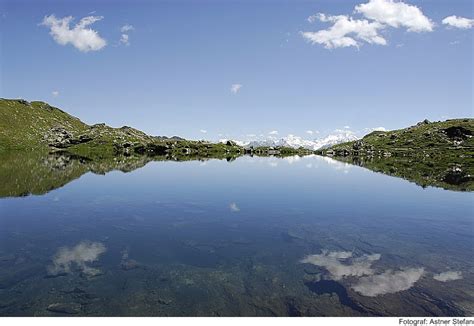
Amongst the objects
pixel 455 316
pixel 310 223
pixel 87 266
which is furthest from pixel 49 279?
pixel 310 223

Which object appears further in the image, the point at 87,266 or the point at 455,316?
the point at 87,266

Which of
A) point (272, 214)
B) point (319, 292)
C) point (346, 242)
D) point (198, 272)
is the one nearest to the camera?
point (319, 292)

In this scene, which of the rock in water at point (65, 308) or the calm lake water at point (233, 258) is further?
the calm lake water at point (233, 258)

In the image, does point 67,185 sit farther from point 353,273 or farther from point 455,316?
point 455,316

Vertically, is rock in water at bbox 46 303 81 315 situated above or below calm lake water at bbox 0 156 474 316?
below

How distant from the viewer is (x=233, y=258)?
28.1 m

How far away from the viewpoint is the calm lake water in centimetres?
2022

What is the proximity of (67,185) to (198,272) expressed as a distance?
55.9 metres

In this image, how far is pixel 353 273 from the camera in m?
25.1

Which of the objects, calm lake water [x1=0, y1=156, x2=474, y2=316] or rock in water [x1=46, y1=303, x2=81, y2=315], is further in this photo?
calm lake water [x1=0, y1=156, x2=474, y2=316]

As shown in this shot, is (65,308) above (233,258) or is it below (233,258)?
below

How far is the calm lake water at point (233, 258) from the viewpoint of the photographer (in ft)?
66.3

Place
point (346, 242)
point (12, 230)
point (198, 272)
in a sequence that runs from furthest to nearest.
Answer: point (12, 230) → point (346, 242) → point (198, 272)

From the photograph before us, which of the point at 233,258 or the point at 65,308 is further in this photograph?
the point at 233,258
